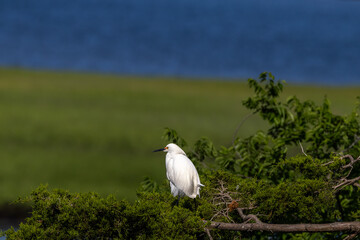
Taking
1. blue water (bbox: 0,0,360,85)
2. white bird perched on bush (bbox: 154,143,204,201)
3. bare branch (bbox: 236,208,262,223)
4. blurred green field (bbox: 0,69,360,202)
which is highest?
blue water (bbox: 0,0,360,85)

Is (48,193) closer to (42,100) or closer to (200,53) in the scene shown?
(42,100)

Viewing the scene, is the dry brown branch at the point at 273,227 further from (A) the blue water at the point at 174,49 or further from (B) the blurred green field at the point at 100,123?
(A) the blue water at the point at 174,49

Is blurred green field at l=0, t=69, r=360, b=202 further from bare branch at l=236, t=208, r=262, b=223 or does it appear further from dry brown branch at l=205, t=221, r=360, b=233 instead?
dry brown branch at l=205, t=221, r=360, b=233

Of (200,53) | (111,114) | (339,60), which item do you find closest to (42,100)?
(111,114)

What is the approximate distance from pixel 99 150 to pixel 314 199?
13.9m

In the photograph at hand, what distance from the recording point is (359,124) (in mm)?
10922

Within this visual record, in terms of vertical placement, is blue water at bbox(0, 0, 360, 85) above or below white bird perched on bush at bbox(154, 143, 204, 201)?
above

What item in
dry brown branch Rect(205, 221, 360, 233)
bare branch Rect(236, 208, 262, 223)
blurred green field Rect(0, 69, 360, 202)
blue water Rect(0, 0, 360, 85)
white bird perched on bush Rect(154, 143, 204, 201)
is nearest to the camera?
dry brown branch Rect(205, 221, 360, 233)

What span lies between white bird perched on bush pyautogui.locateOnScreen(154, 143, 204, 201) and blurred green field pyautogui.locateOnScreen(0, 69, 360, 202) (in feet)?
27.3

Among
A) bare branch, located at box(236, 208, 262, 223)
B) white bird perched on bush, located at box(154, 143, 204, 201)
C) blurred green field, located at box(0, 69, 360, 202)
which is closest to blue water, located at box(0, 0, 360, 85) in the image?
blurred green field, located at box(0, 69, 360, 202)

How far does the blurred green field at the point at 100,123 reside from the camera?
1775cm

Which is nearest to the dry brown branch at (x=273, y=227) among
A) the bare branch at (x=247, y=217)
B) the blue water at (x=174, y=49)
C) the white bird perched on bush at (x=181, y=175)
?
the bare branch at (x=247, y=217)

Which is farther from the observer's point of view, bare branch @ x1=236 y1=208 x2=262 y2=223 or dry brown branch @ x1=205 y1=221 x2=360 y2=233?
bare branch @ x1=236 y1=208 x2=262 y2=223

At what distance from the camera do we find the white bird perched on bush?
6.93 m
